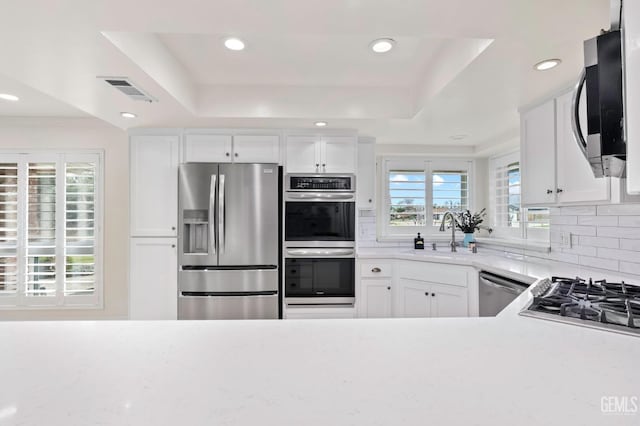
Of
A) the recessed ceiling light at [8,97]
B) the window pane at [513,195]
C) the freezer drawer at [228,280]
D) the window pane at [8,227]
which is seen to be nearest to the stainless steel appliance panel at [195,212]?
the freezer drawer at [228,280]

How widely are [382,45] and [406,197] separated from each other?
2.09 metres

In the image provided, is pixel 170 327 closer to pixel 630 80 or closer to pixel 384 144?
pixel 630 80

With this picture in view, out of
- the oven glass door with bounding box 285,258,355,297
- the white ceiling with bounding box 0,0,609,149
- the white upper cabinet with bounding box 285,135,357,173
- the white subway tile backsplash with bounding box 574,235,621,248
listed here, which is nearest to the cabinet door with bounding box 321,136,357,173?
the white upper cabinet with bounding box 285,135,357,173

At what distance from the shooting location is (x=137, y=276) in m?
2.90

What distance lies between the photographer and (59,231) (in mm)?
3340

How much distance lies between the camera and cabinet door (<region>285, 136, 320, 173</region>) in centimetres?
297

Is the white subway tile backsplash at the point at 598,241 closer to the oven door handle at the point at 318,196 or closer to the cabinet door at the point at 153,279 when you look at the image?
the oven door handle at the point at 318,196

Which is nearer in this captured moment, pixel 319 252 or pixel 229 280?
pixel 229 280

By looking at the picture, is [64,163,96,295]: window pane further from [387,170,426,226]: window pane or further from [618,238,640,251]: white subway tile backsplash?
[618,238,640,251]: white subway tile backsplash

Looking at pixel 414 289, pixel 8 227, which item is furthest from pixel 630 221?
pixel 8 227

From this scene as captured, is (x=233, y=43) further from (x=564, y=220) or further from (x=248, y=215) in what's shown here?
(x=564, y=220)

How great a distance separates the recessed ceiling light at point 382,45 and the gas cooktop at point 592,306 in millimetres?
1594

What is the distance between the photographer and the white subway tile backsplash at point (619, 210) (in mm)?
1730

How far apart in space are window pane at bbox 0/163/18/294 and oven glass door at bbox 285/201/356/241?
2.98 meters
